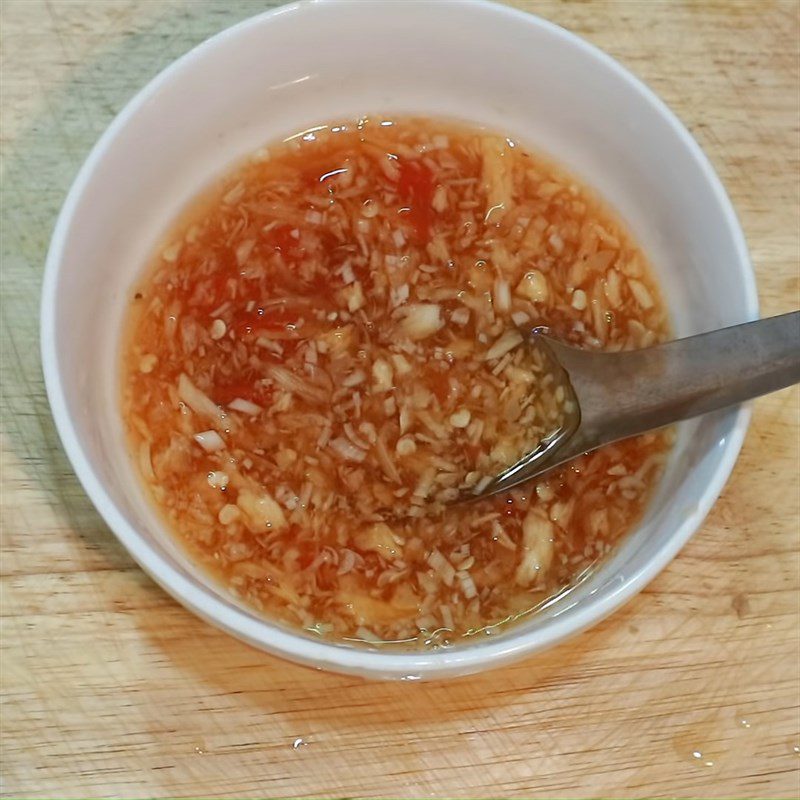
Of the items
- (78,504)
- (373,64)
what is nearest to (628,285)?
(373,64)

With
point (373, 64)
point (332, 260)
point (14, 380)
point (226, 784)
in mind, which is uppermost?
point (373, 64)

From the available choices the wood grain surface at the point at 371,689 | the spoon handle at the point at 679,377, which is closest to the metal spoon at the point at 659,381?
the spoon handle at the point at 679,377

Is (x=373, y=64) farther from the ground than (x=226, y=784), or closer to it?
farther from the ground

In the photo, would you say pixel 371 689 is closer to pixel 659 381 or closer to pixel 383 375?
pixel 383 375

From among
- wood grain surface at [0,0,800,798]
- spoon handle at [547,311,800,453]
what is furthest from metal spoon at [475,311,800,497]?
wood grain surface at [0,0,800,798]

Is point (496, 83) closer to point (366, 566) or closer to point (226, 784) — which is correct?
point (366, 566)

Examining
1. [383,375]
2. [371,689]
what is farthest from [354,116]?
[371,689]

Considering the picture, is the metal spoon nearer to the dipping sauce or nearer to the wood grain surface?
the dipping sauce
